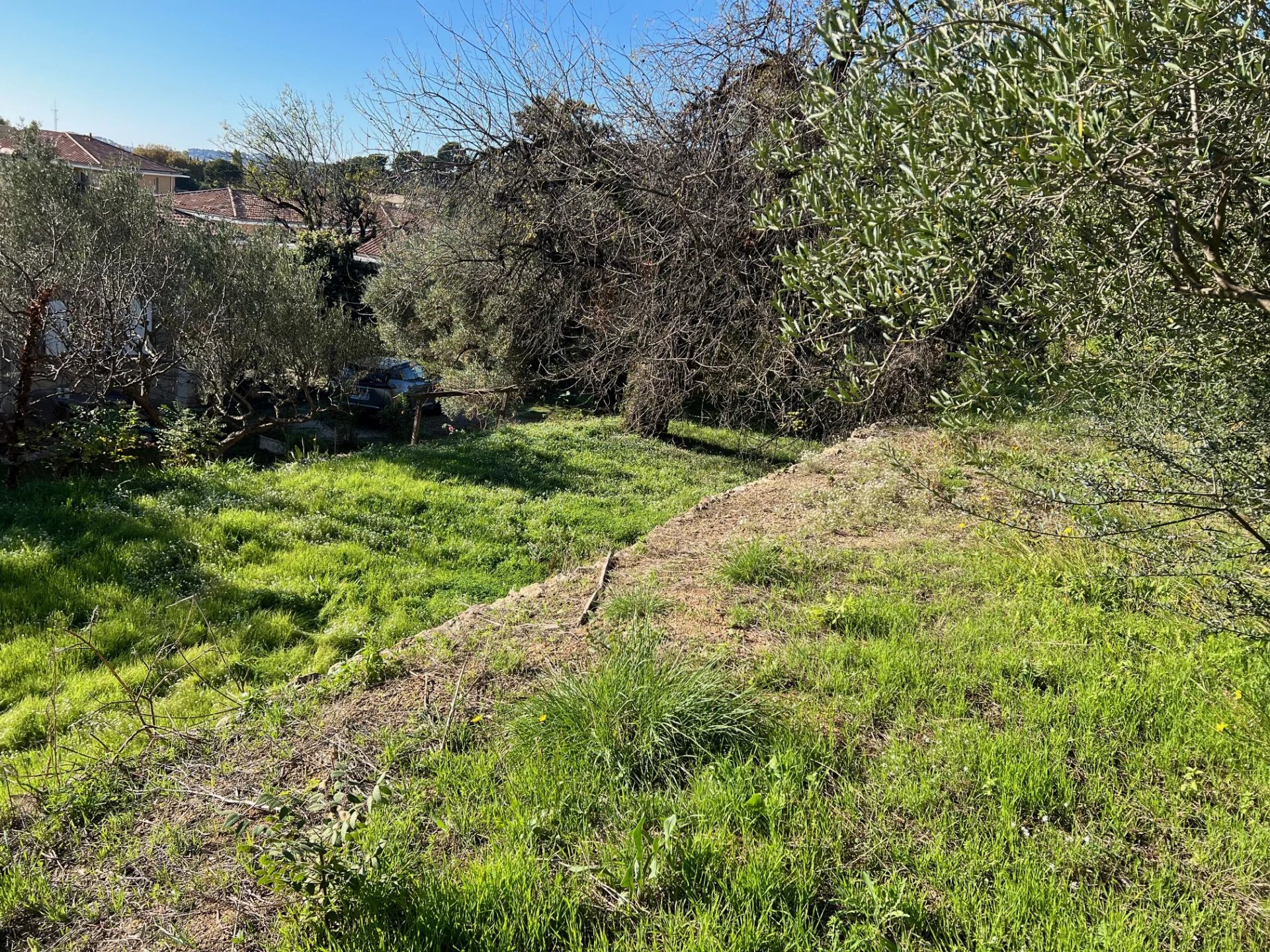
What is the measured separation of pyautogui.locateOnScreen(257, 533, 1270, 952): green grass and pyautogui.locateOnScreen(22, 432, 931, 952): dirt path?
34 centimetres

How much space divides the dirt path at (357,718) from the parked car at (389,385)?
1381 centimetres

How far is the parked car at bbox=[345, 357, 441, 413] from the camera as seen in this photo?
728 inches

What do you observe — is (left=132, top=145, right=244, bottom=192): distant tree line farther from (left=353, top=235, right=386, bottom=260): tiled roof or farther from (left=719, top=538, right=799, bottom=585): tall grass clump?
(left=719, top=538, right=799, bottom=585): tall grass clump

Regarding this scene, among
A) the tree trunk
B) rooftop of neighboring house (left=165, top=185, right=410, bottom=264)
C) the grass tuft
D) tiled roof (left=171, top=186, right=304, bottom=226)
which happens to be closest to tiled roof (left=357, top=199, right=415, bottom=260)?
rooftop of neighboring house (left=165, top=185, right=410, bottom=264)

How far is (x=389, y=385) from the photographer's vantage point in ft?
64.7

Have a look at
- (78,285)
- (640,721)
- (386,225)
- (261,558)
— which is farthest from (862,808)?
(386,225)

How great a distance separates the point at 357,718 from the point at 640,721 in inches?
61.1

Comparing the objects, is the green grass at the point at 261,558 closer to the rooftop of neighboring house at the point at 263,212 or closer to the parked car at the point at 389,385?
the parked car at the point at 389,385

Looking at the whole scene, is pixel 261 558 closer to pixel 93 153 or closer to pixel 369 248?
pixel 369 248

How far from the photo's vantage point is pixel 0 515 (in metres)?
6.99

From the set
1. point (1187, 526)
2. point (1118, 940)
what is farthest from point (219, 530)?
point (1187, 526)

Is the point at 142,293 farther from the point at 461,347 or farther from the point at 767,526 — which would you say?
the point at 767,526

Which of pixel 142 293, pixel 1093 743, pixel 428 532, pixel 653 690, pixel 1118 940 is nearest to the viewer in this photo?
pixel 1118 940

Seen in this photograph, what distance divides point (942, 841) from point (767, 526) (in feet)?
13.5
